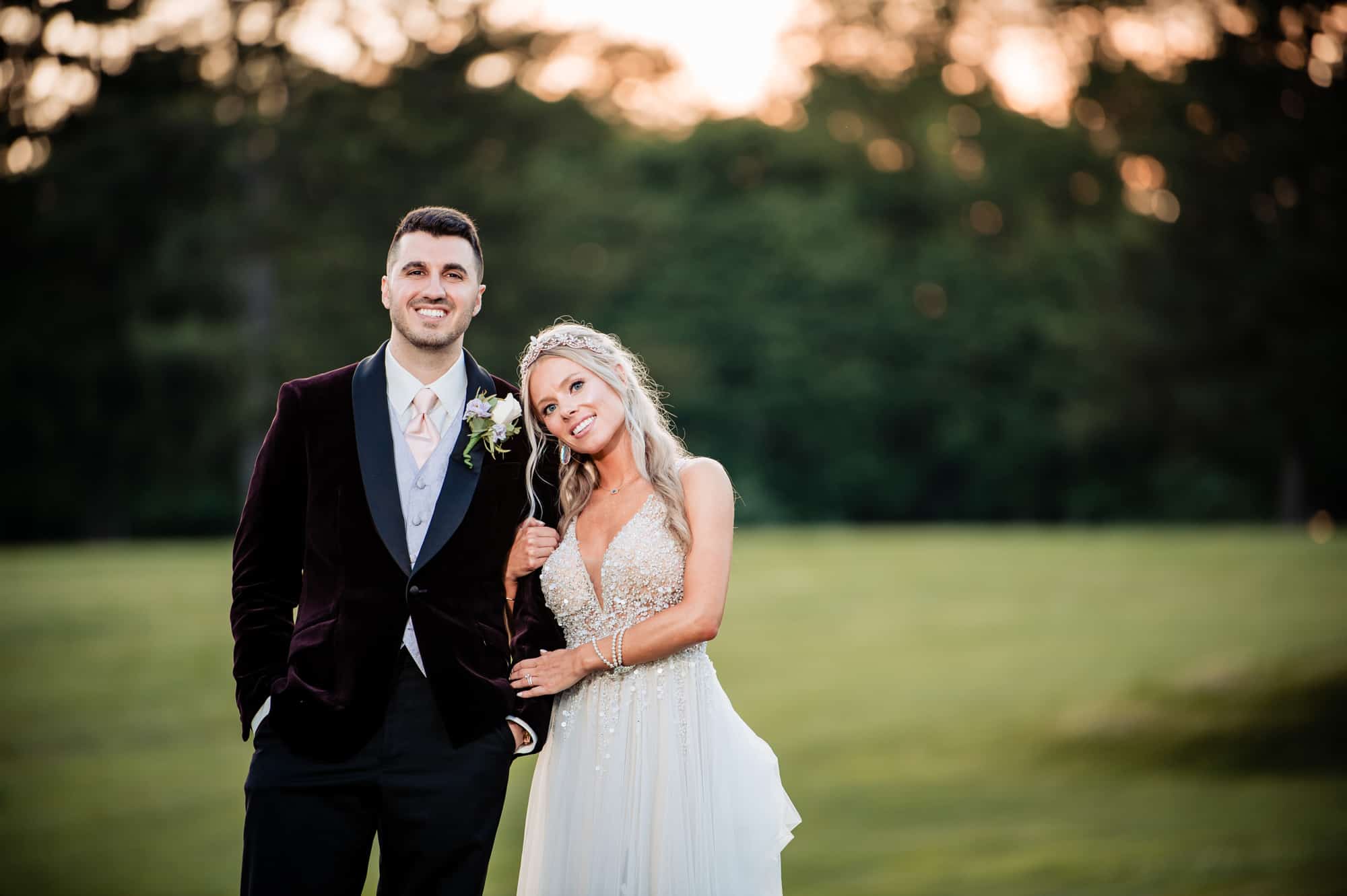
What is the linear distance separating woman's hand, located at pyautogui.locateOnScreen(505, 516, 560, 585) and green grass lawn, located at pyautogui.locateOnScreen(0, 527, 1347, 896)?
7.19m

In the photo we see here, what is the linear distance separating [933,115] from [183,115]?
66.3 ft

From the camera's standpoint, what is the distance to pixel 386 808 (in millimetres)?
3348

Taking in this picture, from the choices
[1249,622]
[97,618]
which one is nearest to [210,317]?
[97,618]

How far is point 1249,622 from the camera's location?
1742cm

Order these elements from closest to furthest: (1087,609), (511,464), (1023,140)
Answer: (511,464) < (1087,609) < (1023,140)

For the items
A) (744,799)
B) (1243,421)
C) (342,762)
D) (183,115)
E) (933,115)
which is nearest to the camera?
(342,762)

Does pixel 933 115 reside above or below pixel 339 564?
above

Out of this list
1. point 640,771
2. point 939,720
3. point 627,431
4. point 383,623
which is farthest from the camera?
point 939,720

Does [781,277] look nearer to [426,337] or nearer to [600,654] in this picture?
[600,654]

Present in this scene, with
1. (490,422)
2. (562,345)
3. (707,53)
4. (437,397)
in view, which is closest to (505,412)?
(490,422)

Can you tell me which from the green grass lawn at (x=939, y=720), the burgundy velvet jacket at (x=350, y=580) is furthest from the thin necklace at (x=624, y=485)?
the green grass lawn at (x=939, y=720)

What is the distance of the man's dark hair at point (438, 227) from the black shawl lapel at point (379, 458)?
11.7 inches

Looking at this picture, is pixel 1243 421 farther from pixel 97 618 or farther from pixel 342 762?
pixel 97 618

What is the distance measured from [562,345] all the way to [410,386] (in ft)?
1.53
